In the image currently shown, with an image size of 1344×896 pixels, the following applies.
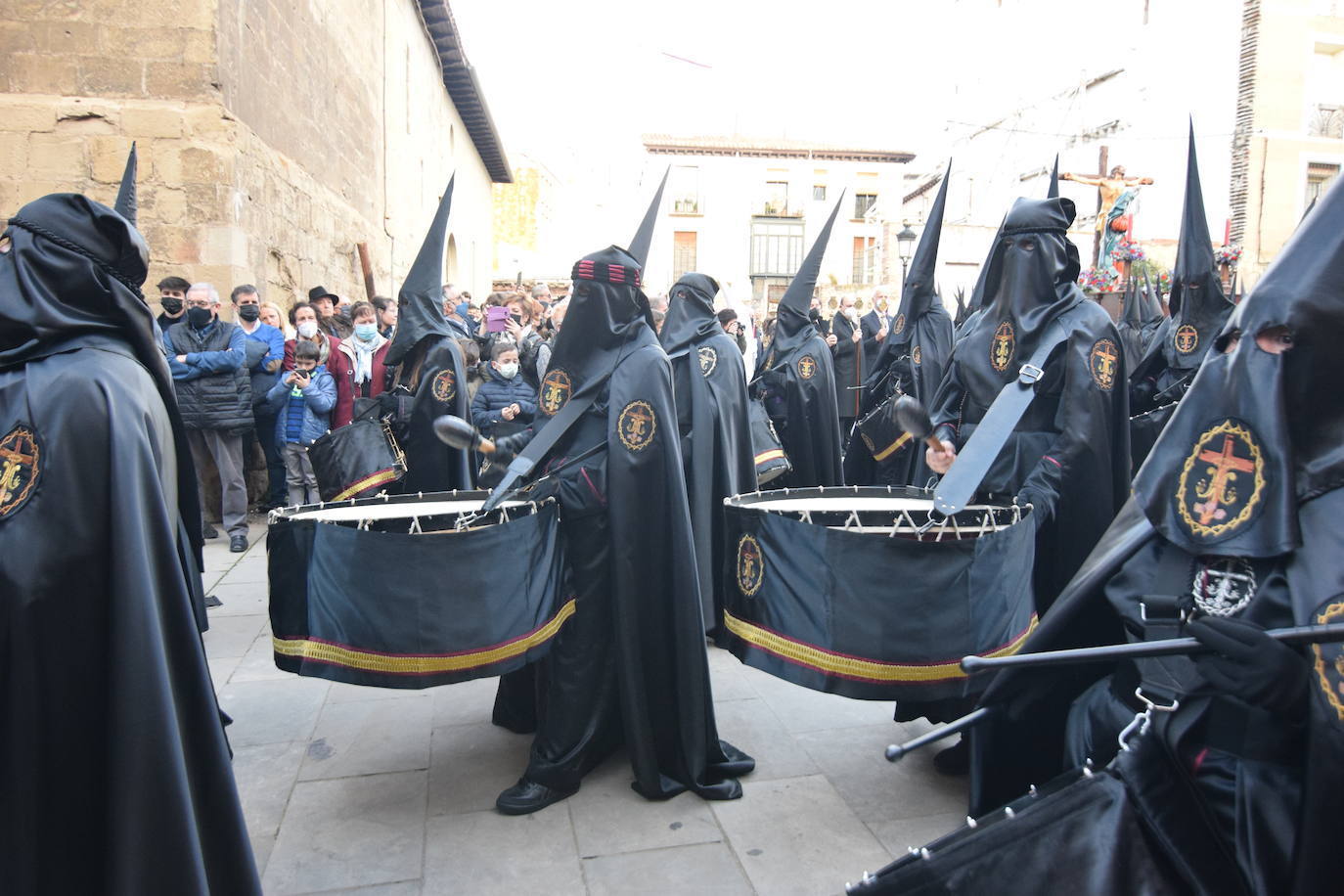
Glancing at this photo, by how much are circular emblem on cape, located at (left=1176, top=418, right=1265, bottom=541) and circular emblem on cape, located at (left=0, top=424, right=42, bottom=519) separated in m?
2.49

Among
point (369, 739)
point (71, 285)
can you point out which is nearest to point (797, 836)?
point (369, 739)

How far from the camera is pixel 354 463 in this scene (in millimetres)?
5387

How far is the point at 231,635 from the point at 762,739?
11.5 feet

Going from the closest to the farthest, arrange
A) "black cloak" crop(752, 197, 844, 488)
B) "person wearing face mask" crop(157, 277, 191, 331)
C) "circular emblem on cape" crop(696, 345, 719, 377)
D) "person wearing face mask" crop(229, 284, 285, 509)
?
"circular emblem on cape" crop(696, 345, 719, 377) → "person wearing face mask" crop(157, 277, 191, 331) → "black cloak" crop(752, 197, 844, 488) → "person wearing face mask" crop(229, 284, 285, 509)

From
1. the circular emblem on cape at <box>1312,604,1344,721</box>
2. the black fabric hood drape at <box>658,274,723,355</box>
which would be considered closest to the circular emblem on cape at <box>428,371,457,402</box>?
the black fabric hood drape at <box>658,274,723,355</box>

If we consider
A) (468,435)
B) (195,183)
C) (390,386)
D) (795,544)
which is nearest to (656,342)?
(468,435)

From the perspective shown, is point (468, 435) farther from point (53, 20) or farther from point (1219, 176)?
point (1219, 176)

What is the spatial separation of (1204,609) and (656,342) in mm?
2388

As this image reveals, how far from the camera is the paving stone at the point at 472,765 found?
3.61 meters

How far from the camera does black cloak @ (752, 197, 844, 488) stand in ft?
26.2

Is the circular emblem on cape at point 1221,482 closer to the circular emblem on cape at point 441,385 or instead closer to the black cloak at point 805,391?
the circular emblem on cape at point 441,385

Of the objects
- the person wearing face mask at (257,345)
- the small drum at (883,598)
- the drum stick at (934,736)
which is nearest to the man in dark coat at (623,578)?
the small drum at (883,598)

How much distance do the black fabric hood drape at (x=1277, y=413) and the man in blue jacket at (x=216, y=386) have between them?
7694mm

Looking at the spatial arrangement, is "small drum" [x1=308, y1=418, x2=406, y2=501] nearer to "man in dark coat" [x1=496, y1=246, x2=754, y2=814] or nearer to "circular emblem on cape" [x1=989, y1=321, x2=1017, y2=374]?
"man in dark coat" [x1=496, y1=246, x2=754, y2=814]
